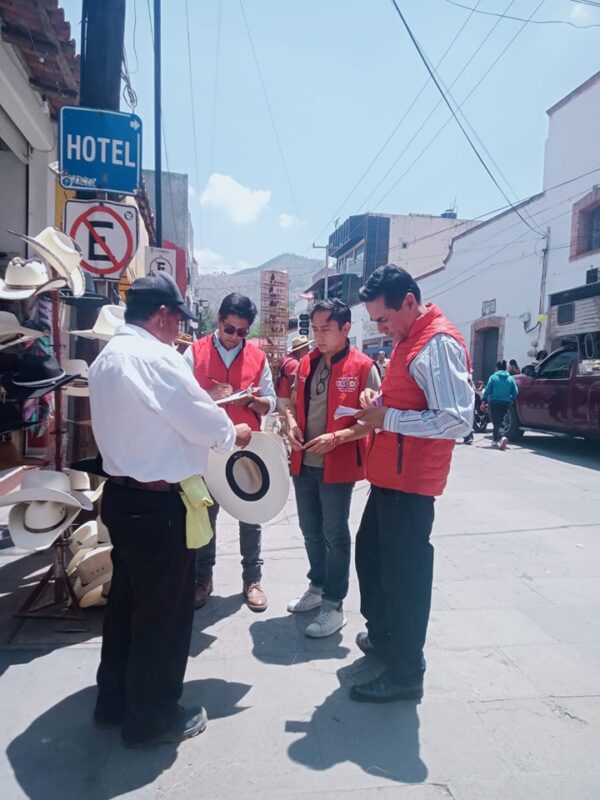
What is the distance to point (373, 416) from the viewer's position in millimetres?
2576

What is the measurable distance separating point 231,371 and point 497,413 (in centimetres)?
855

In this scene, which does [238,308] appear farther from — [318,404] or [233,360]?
[318,404]

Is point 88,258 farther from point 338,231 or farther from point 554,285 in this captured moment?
point 338,231

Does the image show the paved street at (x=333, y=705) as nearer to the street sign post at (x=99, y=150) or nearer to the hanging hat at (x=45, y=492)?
the hanging hat at (x=45, y=492)

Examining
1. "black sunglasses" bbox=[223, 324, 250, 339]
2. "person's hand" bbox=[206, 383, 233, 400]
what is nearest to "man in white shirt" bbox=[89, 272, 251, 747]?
"person's hand" bbox=[206, 383, 233, 400]

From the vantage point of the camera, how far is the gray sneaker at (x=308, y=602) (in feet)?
11.4

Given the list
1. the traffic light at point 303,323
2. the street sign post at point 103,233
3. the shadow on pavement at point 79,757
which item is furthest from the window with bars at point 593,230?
the shadow on pavement at point 79,757

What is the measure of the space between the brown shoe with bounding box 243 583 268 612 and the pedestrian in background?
8.12 metres

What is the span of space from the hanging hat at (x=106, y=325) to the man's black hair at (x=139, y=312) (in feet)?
3.00

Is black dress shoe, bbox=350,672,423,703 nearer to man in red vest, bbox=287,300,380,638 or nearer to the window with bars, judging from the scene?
man in red vest, bbox=287,300,380,638

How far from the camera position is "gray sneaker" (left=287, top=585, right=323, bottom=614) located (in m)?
3.47

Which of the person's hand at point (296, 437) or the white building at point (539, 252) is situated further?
the white building at point (539, 252)

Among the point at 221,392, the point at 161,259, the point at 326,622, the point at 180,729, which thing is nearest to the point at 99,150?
the point at 221,392

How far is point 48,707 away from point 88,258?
10.6 ft
